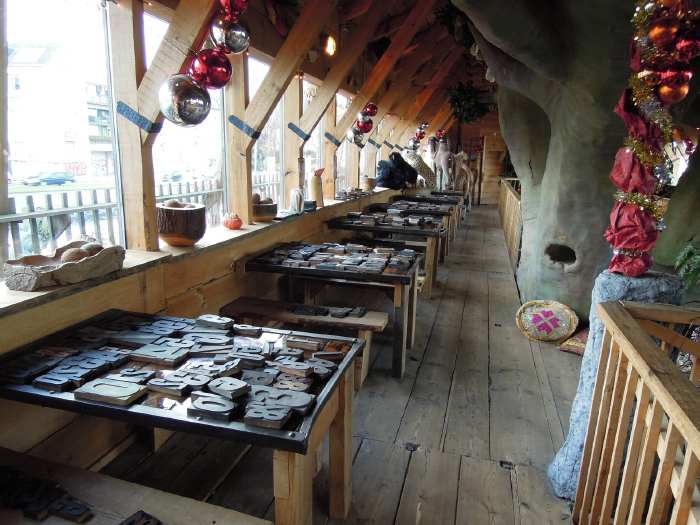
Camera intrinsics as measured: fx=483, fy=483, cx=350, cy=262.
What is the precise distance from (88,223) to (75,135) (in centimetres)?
107

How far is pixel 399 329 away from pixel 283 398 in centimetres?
185

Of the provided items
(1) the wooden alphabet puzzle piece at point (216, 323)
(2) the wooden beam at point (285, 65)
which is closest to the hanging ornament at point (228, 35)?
(2) the wooden beam at point (285, 65)

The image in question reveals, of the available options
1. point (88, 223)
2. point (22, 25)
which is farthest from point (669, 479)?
point (88, 223)

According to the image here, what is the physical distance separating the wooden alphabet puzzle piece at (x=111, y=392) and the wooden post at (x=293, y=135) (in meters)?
3.75

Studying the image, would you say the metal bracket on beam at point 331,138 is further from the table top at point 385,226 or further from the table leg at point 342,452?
the table leg at point 342,452

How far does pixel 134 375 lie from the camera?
1.67 m

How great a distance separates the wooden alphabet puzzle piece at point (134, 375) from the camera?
1.63 m

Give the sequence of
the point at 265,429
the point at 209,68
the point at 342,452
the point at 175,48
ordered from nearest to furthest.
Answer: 1. the point at 265,429
2. the point at 342,452
3. the point at 175,48
4. the point at 209,68

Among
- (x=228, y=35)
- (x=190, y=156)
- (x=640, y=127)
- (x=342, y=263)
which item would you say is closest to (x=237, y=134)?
(x=190, y=156)

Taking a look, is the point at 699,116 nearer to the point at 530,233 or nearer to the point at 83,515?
the point at 530,233

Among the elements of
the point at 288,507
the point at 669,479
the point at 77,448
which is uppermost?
the point at 669,479

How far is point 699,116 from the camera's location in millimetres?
5555

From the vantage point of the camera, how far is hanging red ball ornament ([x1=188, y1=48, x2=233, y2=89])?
2641 mm

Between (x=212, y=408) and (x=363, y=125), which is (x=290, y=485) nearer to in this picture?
(x=212, y=408)
